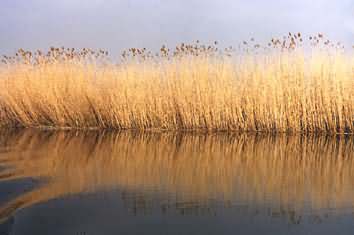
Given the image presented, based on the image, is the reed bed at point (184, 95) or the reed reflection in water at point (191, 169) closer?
the reed reflection in water at point (191, 169)

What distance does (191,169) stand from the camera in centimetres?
509

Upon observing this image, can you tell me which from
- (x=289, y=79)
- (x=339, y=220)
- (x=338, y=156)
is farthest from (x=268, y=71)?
(x=339, y=220)

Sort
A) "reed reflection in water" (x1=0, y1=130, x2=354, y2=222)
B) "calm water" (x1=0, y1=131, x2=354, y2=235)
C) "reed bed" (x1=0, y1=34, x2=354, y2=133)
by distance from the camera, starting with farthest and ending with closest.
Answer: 1. "reed bed" (x1=0, y1=34, x2=354, y2=133)
2. "reed reflection in water" (x1=0, y1=130, x2=354, y2=222)
3. "calm water" (x1=0, y1=131, x2=354, y2=235)


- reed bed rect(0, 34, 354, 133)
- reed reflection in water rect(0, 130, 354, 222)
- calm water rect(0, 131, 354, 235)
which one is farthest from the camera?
reed bed rect(0, 34, 354, 133)

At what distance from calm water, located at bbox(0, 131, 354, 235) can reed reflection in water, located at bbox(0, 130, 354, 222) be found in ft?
0.04

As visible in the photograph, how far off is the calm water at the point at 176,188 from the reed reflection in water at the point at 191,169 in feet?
0.04

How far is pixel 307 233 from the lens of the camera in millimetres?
2951

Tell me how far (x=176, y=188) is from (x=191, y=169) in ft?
3.24

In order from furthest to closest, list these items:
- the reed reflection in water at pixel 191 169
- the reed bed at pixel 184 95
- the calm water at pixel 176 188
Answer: the reed bed at pixel 184 95
the reed reflection in water at pixel 191 169
the calm water at pixel 176 188

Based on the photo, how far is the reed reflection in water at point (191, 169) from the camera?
379 cm

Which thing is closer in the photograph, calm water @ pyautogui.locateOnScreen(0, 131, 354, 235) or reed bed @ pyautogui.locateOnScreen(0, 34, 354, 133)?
calm water @ pyautogui.locateOnScreen(0, 131, 354, 235)

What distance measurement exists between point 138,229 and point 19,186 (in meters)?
1.63

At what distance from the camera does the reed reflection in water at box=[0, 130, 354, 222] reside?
379cm

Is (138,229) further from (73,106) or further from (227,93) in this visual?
(73,106)
